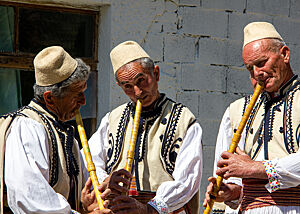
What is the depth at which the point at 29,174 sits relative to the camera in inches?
136

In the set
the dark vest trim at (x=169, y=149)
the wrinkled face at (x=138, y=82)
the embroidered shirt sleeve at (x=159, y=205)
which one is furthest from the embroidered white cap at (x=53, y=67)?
the embroidered shirt sleeve at (x=159, y=205)

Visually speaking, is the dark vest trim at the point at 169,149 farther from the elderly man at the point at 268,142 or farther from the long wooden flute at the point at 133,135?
the elderly man at the point at 268,142

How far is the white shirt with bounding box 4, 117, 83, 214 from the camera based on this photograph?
11.3 ft

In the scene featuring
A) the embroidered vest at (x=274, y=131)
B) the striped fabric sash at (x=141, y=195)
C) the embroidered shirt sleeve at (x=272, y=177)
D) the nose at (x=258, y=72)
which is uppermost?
the nose at (x=258, y=72)

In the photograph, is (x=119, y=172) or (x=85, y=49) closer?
(x=119, y=172)

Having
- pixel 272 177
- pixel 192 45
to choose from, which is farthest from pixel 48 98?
pixel 192 45

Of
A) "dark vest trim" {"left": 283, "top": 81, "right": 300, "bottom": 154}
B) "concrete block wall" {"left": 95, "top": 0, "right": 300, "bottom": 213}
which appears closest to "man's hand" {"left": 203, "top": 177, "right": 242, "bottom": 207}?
"dark vest trim" {"left": 283, "top": 81, "right": 300, "bottom": 154}

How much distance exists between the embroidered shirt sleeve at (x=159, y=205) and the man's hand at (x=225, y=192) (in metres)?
0.25

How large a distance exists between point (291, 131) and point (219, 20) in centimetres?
213

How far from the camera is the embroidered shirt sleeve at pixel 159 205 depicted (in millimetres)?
3904

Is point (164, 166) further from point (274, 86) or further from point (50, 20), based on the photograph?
point (50, 20)

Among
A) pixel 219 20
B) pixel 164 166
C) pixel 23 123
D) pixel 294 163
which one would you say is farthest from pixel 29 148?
pixel 219 20

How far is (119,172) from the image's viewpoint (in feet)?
12.8

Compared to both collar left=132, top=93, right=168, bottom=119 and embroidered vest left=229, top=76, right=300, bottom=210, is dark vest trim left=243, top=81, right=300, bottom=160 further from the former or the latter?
collar left=132, top=93, right=168, bottom=119
